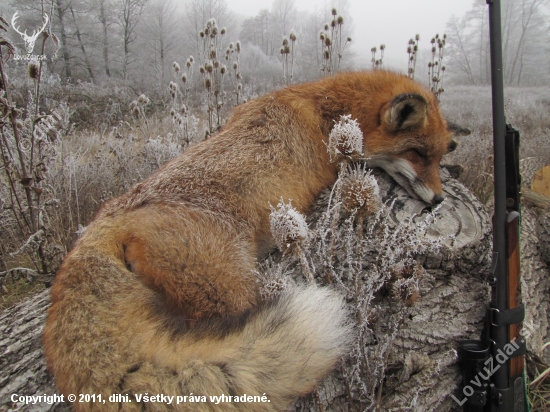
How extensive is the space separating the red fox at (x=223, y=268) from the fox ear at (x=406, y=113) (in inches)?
0.5

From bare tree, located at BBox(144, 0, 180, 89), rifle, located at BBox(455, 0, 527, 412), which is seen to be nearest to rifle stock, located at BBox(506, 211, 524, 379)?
rifle, located at BBox(455, 0, 527, 412)

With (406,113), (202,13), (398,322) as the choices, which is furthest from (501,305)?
(202,13)

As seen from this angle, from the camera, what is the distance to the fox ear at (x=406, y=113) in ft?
8.02

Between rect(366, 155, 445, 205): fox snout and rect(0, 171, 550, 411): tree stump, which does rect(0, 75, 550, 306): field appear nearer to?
rect(0, 171, 550, 411): tree stump

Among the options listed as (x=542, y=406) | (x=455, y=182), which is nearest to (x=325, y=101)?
(x=455, y=182)

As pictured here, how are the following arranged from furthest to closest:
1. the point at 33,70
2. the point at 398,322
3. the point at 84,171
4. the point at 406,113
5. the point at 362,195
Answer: the point at 84,171
the point at 406,113
the point at 33,70
the point at 362,195
the point at 398,322

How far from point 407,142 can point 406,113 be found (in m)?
0.23

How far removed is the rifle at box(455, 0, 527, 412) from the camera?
1.50 meters

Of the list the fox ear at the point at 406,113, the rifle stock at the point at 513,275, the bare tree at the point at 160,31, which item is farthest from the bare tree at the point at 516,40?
the bare tree at the point at 160,31

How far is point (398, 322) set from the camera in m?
1.49

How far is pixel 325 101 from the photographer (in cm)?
272

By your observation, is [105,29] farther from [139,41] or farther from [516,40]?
[516,40]

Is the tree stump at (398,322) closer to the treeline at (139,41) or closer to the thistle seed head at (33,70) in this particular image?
the thistle seed head at (33,70)

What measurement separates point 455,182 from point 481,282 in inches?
43.6
